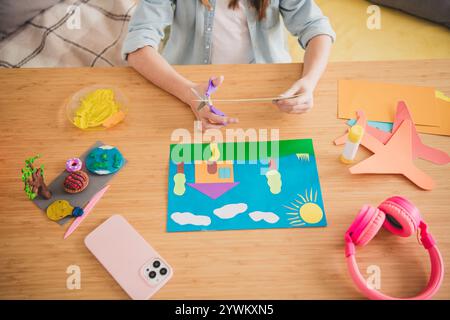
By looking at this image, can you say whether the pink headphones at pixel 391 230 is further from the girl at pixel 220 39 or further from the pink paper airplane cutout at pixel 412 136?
the girl at pixel 220 39

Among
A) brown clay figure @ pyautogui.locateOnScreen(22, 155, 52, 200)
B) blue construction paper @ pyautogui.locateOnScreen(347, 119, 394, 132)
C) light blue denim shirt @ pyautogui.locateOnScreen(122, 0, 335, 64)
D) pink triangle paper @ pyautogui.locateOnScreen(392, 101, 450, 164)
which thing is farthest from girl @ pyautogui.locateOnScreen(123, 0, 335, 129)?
brown clay figure @ pyautogui.locateOnScreen(22, 155, 52, 200)

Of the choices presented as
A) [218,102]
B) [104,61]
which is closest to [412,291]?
[218,102]

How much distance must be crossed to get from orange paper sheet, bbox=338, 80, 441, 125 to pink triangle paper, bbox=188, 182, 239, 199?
0.31 m

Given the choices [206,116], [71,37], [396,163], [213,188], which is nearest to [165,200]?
[213,188]

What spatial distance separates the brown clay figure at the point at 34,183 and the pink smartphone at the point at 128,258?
5.4 inches

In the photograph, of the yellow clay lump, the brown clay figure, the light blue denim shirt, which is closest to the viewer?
the brown clay figure

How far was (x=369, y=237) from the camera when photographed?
608mm

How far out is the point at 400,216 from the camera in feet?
1.98

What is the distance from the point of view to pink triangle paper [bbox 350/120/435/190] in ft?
2.31

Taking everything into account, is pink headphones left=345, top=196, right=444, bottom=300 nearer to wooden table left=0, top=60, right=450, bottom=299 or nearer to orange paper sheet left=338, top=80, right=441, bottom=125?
wooden table left=0, top=60, right=450, bottom=299

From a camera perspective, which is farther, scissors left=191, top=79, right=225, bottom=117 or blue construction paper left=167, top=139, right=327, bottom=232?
scissors left=191, top=79, right=225, bottom=117
